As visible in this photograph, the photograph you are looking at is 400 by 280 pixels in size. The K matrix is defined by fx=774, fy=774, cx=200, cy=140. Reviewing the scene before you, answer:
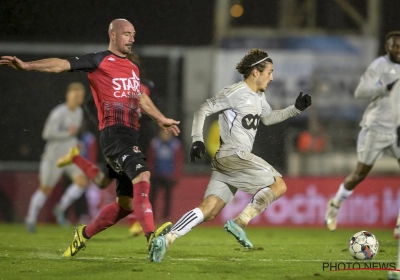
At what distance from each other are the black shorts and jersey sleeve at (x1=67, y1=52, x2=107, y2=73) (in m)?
0.62

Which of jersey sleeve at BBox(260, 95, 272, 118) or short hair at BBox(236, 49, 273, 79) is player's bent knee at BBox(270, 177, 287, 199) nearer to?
jersey sleeve at BBox(260, 95, 272, 118)

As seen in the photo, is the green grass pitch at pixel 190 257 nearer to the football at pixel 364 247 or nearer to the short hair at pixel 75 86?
the football at pixel 364 247

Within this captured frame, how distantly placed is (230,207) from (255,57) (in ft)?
20.1

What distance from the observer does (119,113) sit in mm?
7664

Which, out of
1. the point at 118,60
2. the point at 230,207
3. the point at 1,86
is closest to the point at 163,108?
the point at 230,207

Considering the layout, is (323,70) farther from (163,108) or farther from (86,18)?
(86,18)

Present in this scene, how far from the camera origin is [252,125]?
25.0 ft

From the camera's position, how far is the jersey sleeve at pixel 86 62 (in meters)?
7.35

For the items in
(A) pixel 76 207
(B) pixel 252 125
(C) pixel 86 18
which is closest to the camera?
(B) pixel 252 125

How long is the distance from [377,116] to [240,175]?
3.38m

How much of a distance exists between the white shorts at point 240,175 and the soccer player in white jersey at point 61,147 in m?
6.14

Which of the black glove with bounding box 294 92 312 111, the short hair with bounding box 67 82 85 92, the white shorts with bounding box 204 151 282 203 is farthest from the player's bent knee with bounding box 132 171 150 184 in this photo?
the short hair with bounding box 67 82 85 92

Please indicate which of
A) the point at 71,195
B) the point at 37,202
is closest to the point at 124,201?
the point at 37,202

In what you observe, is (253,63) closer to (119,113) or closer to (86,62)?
(119,113)
